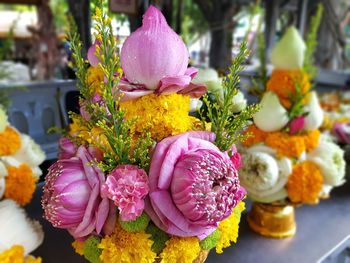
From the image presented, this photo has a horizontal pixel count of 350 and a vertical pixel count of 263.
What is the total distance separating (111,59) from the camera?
40 cm

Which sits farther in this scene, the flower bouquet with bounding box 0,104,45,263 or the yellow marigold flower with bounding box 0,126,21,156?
the yellow marigold flower with bounding box 0,126,21,156

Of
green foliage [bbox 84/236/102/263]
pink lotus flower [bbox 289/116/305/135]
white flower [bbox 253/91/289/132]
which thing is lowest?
green foliage [bbox 84/236/102/263]

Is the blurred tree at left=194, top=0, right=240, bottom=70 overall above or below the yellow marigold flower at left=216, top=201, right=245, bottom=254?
above

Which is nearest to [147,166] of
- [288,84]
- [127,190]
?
[127,190]

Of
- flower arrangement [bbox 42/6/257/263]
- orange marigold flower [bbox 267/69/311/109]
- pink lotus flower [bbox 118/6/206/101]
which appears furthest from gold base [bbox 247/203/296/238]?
pink lotus flower [bbox 118/6/206/101]

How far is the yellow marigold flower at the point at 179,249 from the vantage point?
1.45 feet

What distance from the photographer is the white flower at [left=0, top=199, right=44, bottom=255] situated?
0.52 metres

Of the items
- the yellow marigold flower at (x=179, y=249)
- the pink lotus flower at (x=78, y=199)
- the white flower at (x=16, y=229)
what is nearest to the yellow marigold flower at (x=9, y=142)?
the white flower at (x=16, y=229)

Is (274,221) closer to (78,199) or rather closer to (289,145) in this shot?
(289,145)

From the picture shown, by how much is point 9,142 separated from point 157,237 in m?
0.39

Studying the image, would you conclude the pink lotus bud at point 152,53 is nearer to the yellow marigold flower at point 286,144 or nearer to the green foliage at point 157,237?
the green foliage at point 157,237

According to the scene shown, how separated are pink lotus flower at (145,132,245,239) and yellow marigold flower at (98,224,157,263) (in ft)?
0.09

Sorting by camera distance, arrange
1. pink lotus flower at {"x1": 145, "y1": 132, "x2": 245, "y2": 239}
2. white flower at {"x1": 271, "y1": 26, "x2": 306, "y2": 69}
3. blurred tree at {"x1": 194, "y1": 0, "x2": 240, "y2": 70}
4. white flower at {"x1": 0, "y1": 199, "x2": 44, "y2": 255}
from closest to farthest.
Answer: pink lotus flower at {"x1": 145, "y1": 132, "x2": 245, "y2": 239}, white flower at {"x1": 0, "y1": 199, "x2": 44, "y2": 255}, white flower at {"x1": 271, "y1": 26, "x2": 306, "y2": 69}, blurred tree at {"x1": 194, "y1": 0, "x2": 240, "y2": 70}

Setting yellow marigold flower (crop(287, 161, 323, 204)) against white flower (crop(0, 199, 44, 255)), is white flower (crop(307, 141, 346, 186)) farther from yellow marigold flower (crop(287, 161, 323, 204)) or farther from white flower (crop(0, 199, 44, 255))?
white flower (crop(0, 199, 44, 255))
